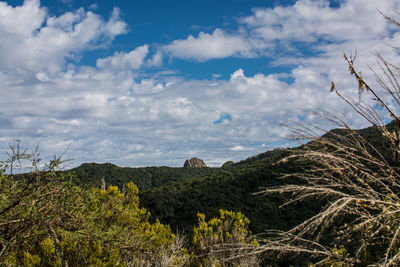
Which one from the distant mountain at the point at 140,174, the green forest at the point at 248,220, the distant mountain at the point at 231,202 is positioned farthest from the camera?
the distant mountain at the point at 140,174

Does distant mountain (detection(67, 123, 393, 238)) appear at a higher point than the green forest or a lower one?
lower

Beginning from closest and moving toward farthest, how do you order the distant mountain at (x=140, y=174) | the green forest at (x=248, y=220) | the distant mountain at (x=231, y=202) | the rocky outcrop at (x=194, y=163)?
1. the green forest at (x=248, y=220)
2. the distant mountain at (x=231, y=202)
3. the distant mountain at (x=140, y=174)
4. the rocky outcrop at (x=194, y=163)

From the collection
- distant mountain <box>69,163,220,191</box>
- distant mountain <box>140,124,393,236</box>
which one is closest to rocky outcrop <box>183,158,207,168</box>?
distant mountain <box>69,163,220,191</box>

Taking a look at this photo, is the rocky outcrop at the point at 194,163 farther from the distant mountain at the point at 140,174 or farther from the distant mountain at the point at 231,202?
the distant mountain at the point at 231,202

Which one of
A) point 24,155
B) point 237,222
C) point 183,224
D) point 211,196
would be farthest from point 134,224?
point 211,196

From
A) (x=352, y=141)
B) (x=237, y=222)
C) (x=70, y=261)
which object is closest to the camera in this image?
(x=352, y=141)

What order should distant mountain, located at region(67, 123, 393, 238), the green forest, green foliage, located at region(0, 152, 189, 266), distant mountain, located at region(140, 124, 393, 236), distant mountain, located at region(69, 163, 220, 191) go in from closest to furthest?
1. the green forest
2. green foliage, located at region(0, 152, 189, 266)
3. distant mountain, located at region(67, 123, 393, 238)
4. distant mountain, located at region(140, 124, 393, 236)
5. distant mountain, located at region(69, 163, 220, 191)

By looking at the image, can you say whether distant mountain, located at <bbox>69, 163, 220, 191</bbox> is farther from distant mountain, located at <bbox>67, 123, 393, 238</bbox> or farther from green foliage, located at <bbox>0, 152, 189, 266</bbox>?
green foliage, located at <bbox>0, 152, 189, 266</bbox>

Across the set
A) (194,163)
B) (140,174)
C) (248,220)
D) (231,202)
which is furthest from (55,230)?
(194,163)

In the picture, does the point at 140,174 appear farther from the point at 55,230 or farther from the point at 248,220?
the point at 55,230

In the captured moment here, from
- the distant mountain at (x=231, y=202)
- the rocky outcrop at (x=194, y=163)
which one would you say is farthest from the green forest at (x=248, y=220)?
the rocky outcrop at (x=194, y=163)

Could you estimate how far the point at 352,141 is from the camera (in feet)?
12.1

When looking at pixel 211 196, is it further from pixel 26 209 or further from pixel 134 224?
pixel 26 209

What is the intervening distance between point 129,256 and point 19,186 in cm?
262
